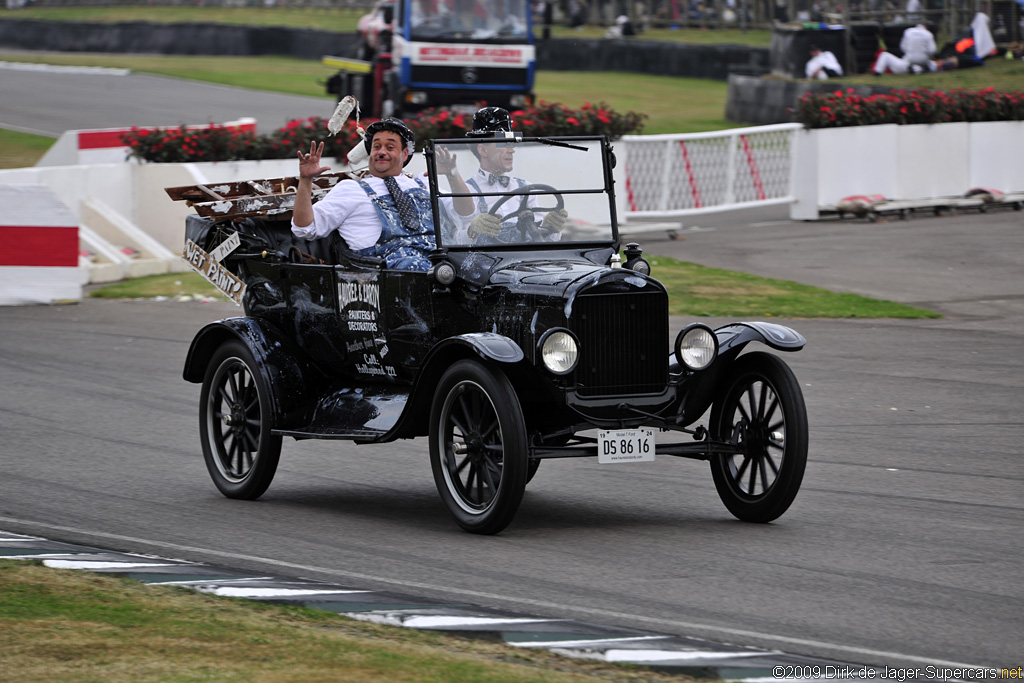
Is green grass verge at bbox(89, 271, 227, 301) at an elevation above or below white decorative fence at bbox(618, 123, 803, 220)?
below

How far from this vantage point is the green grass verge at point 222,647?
15.0 feet

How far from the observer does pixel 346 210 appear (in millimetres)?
7750

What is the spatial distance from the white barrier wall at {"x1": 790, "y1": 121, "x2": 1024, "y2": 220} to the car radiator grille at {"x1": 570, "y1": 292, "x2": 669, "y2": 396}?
1641 cm

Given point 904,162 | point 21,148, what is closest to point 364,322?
point 904,162

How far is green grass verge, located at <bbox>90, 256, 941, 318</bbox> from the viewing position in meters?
14.9

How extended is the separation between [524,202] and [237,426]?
1.98 meters

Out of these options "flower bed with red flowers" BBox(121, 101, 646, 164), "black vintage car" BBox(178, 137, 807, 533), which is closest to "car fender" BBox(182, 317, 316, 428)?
"black vintage car" BBox(178, 137, 807, 533)

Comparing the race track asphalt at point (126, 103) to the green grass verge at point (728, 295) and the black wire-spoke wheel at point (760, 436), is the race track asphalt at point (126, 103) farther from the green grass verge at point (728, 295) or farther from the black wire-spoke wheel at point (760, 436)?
the black wire-spoke wheel at point (760, 436)

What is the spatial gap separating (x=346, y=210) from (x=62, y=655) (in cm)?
347

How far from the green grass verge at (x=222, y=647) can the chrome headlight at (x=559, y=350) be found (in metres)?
1.73

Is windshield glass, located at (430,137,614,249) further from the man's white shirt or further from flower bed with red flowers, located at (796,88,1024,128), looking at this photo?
flower bed with red flowers, located at (796,88,1024,128)

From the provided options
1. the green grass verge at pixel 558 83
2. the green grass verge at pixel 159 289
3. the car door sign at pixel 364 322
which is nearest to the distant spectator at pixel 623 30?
the green grass verge at pixel 558 83

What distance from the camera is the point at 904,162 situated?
23.7 m

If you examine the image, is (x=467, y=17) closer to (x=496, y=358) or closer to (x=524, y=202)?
(x=524, y=202)
